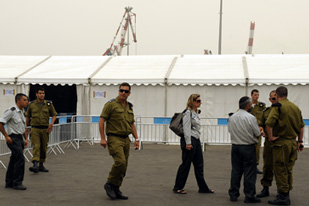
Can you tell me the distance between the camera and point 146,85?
18453mm

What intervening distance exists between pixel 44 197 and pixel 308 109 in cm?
1216

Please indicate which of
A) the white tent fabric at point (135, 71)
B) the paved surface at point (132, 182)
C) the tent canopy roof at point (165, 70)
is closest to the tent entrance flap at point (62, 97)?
the tent canopy roof at point (165, 70)

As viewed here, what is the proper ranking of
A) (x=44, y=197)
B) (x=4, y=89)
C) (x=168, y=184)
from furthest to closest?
(x=4, y=89)
(x=168, y=184)
(x=44, y=197)

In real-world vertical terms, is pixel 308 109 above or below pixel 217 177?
above

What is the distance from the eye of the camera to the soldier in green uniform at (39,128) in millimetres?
11102

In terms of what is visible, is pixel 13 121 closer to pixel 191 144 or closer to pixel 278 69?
pixel 191 144

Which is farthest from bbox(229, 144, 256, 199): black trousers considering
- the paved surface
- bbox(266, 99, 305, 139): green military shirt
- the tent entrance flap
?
the tent entrance flap

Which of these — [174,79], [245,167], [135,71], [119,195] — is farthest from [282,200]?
[135,71]

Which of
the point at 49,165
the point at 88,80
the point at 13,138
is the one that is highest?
the point at 88,80

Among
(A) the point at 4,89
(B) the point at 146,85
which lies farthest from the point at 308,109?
(A) the point at 4,89

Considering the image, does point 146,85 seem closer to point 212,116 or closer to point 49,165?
point 212,116

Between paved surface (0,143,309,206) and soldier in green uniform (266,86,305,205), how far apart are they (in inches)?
14.8

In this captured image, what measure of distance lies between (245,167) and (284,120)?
Result: 0.99 m

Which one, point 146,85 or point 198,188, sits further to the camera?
point 146,85
